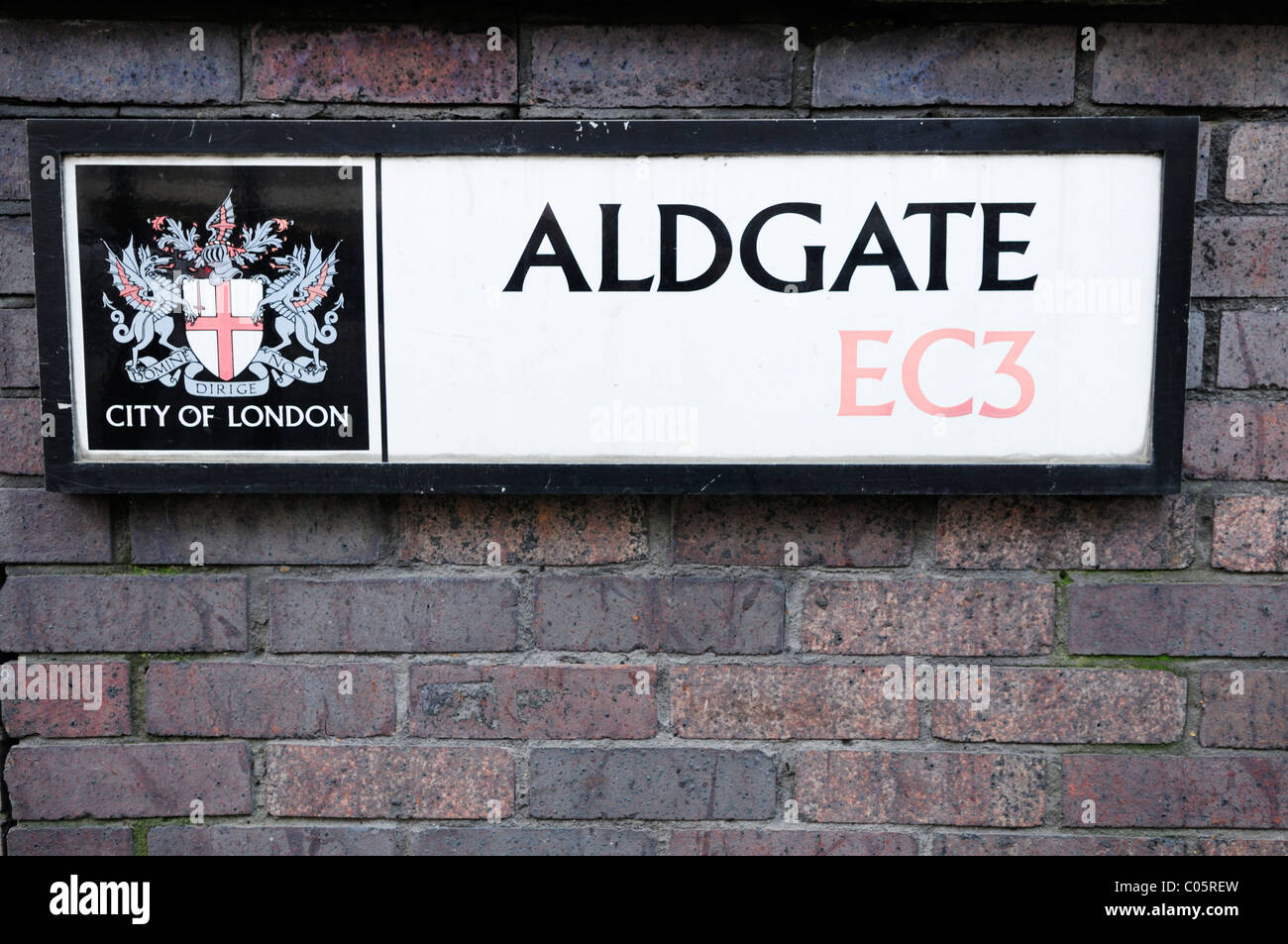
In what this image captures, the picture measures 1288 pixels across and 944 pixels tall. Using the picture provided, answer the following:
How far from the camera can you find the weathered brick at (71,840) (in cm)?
100

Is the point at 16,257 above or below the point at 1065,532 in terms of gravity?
above

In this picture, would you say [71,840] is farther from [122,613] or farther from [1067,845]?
[1067,845]

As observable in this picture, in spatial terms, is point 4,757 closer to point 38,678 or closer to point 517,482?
point 38,678

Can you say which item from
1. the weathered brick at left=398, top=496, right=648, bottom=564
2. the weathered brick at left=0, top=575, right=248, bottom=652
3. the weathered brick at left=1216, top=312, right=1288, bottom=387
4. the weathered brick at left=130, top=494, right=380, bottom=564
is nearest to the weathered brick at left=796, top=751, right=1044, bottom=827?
the weathered brick at left=398, top=496, right=648, bottom=564

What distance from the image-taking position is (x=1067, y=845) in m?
1.00

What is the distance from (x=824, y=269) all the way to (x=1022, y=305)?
0.72 feet

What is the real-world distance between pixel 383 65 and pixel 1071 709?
3.56ft

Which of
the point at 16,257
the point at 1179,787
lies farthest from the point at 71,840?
the point at 1179,787

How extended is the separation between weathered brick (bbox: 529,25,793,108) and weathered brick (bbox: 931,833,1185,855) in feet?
2.95

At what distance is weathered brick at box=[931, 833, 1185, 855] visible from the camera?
100 cm

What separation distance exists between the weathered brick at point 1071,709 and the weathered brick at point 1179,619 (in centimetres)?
4

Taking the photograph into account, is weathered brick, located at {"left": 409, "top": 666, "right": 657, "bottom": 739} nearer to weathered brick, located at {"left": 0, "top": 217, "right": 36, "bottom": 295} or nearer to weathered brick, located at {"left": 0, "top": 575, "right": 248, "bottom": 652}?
weathered brick, located at {"left": 0, "top": 575, "right": 248, "bottom": 652}

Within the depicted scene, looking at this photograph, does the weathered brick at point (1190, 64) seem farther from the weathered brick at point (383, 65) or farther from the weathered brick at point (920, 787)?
the weathered brick at point (920, 787)
